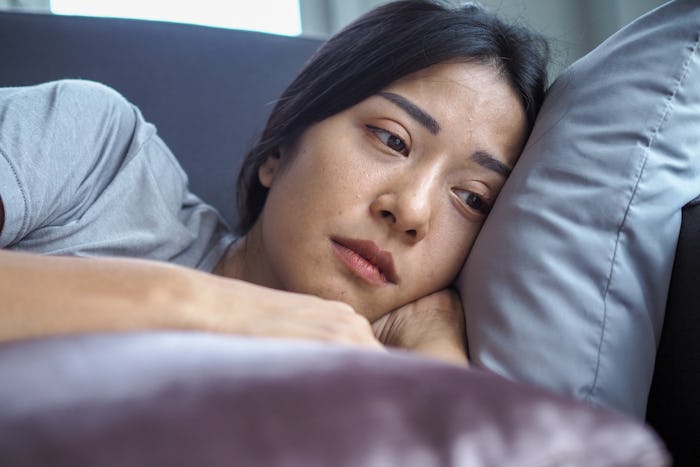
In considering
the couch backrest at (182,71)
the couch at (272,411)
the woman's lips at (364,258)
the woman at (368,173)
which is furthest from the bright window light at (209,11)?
the couch at (272,411)

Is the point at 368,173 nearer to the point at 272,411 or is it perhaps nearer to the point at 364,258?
the point at 364,258

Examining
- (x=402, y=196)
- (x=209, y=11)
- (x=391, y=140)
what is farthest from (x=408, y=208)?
(x=209, y=11)

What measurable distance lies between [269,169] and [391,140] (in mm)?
251

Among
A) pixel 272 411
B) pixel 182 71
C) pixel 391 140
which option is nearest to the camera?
pixel 272 411

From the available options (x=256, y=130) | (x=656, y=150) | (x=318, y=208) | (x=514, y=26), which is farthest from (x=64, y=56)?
(x=656, y=150)

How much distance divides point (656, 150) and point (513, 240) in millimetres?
181

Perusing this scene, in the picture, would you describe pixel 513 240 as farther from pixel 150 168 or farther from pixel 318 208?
pixel 150 168

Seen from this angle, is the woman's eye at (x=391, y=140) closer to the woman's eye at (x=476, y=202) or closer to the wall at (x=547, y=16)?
the woman's eye at (x=476, y=202)

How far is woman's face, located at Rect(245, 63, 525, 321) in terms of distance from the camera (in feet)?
2.88

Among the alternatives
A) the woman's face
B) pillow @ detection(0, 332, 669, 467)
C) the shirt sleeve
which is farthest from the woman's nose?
pillow @ detection(0, 332, 669, 467)

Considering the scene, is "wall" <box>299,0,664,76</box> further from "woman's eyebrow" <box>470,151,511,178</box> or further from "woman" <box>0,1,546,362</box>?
"woman's eyebrow" <box>470,151,511,178</box>

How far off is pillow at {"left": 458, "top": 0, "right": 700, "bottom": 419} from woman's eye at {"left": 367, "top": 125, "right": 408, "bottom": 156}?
16cm

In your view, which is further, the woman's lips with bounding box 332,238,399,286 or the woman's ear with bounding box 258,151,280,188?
the woman's ear with bounding box 258,151,280,188

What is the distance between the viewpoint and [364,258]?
888mm
